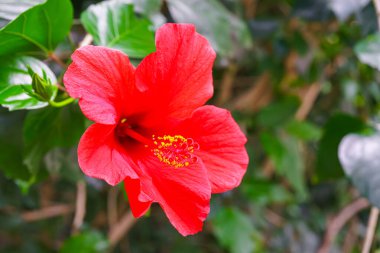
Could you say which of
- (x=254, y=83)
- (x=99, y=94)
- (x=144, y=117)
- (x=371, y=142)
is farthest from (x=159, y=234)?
(x=99, y=94)

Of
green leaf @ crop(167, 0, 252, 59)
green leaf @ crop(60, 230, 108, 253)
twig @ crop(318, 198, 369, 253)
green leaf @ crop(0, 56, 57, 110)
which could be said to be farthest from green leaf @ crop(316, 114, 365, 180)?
green leaf @ crop(0, 56, 57, 110)

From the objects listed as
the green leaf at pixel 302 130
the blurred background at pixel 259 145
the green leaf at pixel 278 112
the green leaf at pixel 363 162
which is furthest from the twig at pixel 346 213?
the green leaf at pixel 363 162

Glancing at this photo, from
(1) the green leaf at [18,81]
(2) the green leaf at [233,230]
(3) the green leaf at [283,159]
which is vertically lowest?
(2) the green leaf at [233,230]

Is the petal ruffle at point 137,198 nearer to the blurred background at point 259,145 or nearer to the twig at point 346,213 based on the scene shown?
the blurred background at point 259,145

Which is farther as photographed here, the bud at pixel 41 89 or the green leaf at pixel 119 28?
the green leaf at pixel 119 28

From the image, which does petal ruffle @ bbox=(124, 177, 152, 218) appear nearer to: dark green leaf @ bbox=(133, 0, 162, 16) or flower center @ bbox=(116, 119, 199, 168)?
flower center @ bbox=(116, 119, 199, 168)

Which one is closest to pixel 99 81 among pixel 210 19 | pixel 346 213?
pixel 210 19

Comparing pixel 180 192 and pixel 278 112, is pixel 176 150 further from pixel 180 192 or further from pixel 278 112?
pixel 278 112
